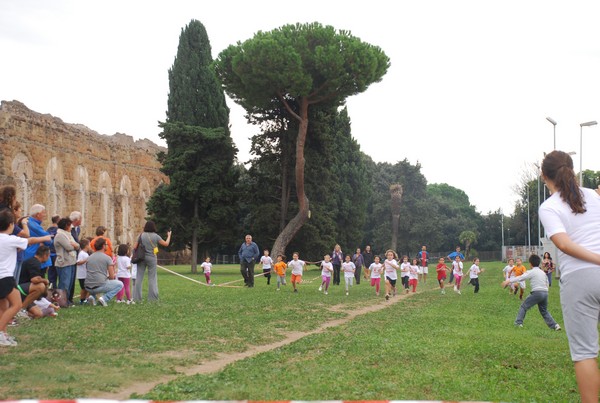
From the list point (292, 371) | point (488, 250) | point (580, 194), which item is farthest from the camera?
point (488, 250)

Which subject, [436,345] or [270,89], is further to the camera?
[270,89]

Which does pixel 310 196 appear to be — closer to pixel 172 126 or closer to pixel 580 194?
pixel 172 126

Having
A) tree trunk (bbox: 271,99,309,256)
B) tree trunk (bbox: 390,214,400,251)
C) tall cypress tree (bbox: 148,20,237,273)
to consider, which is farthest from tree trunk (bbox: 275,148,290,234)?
tree trunk (bbox: 390,214,400,251)

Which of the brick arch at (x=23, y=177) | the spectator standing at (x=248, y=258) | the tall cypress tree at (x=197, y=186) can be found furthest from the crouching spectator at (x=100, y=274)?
the tall cypress tree at (x=197, y=186)

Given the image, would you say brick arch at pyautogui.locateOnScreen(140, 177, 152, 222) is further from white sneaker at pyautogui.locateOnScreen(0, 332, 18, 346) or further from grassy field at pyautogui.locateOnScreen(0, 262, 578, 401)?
white sneaker at pyautogui.locateOnScreen(0, 332, 18, 346)

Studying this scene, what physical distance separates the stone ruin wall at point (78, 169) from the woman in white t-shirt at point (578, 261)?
39916 millimetres

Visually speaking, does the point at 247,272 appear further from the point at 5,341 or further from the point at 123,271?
the point at 5,341

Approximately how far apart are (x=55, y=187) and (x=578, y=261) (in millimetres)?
46530

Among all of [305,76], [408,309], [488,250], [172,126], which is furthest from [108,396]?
[488,250]

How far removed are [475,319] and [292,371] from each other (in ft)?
28.9

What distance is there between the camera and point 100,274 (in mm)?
15953

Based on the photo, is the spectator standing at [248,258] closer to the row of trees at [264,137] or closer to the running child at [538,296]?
the running child at [538,296]

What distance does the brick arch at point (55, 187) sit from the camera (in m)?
47.2

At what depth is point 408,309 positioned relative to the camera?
19406 mm
